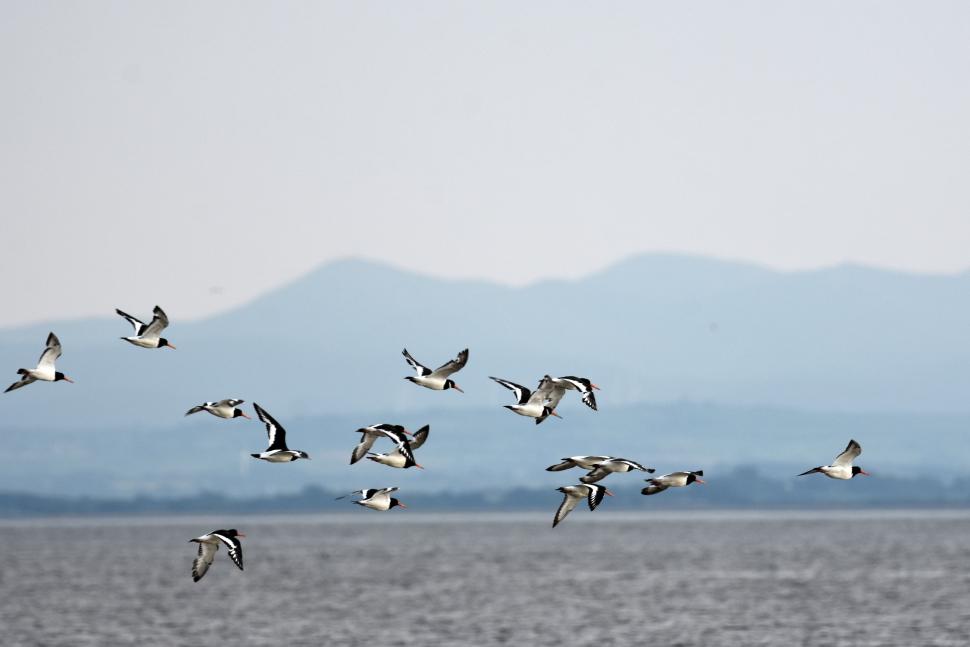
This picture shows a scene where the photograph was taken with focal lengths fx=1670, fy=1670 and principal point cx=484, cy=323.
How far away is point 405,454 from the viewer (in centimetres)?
3094

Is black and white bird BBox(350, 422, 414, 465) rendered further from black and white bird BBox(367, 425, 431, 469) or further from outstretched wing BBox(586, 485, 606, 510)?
outstretched wing BBox(586, 485, 606, 510)

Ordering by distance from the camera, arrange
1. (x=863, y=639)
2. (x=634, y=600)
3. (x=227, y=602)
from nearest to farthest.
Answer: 1. (x=863, y=639)
2. (x=634, y=600)
3. (x=227, y=602)

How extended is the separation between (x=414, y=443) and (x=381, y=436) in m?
0.65

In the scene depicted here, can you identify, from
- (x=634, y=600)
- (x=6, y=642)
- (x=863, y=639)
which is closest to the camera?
(x=863, y=639)

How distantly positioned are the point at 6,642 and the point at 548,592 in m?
74.6

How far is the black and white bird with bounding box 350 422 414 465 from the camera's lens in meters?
30.7

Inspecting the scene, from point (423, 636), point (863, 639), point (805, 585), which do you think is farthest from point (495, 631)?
point (805, 585)

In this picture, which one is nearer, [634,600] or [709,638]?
[709,638]

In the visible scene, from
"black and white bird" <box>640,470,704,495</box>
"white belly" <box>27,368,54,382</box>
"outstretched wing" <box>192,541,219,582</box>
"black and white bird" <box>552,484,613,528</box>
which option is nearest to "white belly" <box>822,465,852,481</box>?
"black and white bird" <box>640,470,704,495</box>

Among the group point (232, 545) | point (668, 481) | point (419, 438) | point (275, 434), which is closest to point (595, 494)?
point (668, 481)

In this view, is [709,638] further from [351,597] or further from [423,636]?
[351,597]

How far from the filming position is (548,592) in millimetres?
190750

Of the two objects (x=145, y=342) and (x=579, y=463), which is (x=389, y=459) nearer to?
Answer: (x=579, y=463)

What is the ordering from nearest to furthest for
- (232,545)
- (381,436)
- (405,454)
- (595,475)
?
1. (405,454)
2. (381,436)
3. (232,545)
4. (595,475)
